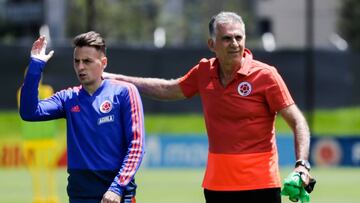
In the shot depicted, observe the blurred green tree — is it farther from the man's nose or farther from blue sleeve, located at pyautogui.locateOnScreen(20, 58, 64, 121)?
the man's nose

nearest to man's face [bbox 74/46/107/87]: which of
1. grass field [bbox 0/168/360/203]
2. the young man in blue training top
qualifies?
the young man in blue training top

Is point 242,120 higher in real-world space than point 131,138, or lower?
higher

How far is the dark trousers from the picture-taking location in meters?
6.97

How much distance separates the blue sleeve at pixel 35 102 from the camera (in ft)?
22.6

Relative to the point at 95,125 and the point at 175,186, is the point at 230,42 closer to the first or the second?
the point at 95,125

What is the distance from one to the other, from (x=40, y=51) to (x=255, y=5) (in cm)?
4017

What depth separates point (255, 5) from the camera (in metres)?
46.8

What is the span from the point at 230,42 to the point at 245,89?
315 mm

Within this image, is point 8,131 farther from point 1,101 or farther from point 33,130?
point 33,130

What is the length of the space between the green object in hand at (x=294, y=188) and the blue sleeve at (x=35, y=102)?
1.56 m

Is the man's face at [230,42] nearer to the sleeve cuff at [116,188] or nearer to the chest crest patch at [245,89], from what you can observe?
the chest crest patch at [245,89]

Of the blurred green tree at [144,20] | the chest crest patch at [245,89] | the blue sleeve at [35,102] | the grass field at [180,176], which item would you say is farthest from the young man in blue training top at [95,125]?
the blurred green tree at [144,20]

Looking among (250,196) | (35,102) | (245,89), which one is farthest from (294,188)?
(35,102)

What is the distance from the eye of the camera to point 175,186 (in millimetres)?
18969
